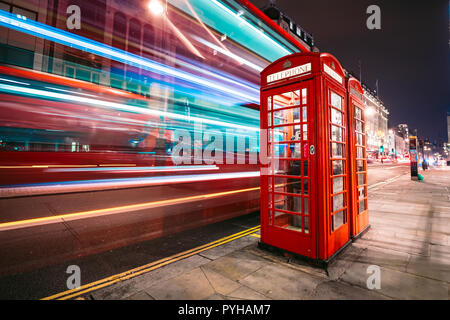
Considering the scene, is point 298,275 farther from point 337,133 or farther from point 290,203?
point 337,133

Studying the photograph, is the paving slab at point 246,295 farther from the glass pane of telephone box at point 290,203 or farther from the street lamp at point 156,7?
the street lamp at point 156,7

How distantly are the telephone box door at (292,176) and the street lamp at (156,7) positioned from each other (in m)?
4.55

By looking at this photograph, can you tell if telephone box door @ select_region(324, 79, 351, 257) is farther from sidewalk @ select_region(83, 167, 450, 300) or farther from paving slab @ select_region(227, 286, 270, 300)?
paving slab @ select_region(227, 286, 270, 300)

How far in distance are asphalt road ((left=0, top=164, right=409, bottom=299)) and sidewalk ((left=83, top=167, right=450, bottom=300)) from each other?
446mm

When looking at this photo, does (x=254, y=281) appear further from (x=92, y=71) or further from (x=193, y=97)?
(x=92, y=71)

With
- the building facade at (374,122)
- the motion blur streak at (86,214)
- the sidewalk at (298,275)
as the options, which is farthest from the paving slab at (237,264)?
the building facade at (374,122)

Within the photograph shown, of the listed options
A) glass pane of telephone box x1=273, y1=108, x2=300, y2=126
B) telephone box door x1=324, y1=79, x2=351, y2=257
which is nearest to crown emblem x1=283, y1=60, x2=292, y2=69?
telephone box door x1=324, y1=79, x2=351, y2=257

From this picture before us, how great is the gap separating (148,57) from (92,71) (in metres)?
1.76

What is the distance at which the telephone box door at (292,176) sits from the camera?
9.29 feet

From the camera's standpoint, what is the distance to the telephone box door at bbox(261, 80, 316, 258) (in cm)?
283
